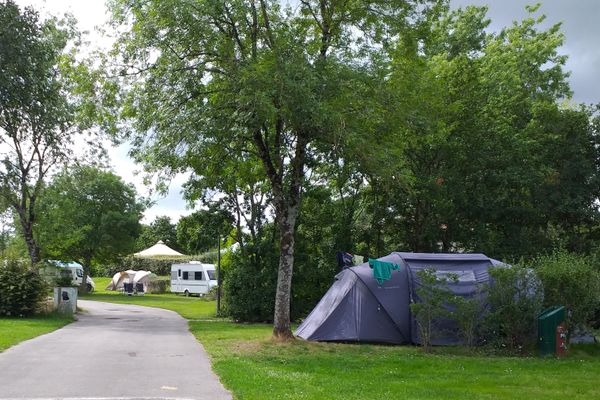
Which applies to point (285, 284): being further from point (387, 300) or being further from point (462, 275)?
point (462, 275)

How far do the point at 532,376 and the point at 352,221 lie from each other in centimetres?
1467

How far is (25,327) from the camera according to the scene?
→ 17.8 m

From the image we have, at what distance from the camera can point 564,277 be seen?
14250 millimetres

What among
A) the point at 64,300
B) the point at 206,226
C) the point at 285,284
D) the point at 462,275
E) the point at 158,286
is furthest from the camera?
the point at 158,286

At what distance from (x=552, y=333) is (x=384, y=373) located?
16.6 feet

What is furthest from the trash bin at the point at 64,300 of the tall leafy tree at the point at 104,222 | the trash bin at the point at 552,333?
the trash bin at the point at 552,333

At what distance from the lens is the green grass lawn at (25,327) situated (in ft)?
47.7

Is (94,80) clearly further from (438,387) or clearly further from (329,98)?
(438,387)

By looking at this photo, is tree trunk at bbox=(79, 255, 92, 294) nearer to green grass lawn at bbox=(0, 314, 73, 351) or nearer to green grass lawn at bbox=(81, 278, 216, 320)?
green grass lawn at bbox=(81, 278, 216, 320)

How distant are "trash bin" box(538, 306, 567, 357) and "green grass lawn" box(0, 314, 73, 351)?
38.2 feet

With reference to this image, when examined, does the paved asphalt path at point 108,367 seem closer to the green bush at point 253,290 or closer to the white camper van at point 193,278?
the green bush at point 253,290

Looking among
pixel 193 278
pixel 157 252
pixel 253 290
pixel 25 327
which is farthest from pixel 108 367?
pixel 157 252

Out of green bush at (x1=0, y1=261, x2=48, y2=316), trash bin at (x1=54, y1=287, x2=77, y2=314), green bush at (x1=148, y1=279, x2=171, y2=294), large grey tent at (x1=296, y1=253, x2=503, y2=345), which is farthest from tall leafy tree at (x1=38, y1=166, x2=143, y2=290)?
large grey tent at (x1=296, y1=253, x2=503, y2=345)

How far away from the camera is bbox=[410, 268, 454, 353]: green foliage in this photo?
14016mm
